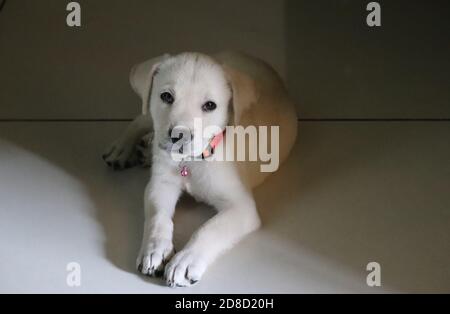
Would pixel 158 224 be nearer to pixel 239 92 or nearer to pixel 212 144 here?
pixel 212 144

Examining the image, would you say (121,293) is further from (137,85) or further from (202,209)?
(137,85)

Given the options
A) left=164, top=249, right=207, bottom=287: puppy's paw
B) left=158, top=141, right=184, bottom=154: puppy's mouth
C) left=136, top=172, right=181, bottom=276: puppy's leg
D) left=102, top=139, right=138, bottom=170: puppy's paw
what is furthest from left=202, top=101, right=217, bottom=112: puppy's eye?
left=102, top=139, right=138, bottom=170: puppy's paw

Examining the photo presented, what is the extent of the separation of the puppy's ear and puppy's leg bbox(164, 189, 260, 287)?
0.23 meters

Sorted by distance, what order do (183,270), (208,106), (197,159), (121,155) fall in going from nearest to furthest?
(183,270), (208,106), (197,159), (121,155)

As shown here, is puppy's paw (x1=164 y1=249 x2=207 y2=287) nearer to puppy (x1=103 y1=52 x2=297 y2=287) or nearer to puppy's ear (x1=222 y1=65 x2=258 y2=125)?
puppy (x1=103 y1=52 x2=297 y2=287)

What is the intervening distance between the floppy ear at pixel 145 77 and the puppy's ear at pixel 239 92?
19cm

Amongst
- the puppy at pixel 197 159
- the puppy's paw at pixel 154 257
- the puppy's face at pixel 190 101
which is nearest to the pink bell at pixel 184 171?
the puppy at pixel 197 159

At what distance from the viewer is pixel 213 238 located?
65.6 inches

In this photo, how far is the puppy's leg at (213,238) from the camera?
1.57 metres

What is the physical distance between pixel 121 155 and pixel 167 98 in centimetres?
44

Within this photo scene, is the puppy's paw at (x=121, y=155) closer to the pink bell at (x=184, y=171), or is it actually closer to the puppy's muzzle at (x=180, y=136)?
the pink bell at (x=184, y=171)

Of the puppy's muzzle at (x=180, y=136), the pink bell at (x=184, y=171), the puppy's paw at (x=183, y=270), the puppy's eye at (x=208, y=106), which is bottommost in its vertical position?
the puppy's paw at (x=183, y=270)

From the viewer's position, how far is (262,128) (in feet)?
6.24
